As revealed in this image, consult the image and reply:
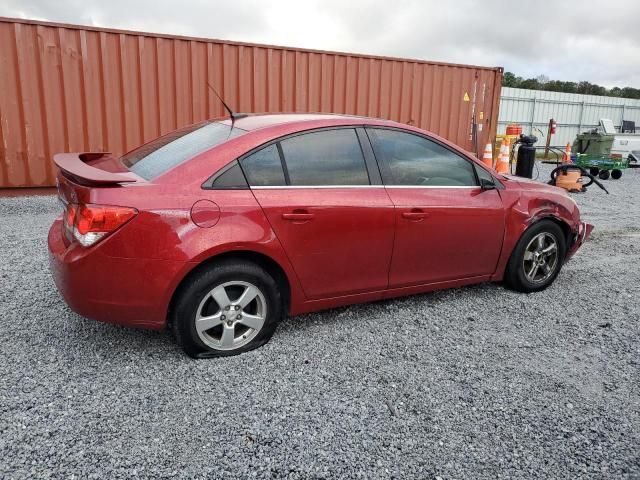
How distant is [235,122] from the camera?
11.5ft

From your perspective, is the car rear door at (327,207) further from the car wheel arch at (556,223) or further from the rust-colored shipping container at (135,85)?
the rust-colored shipping container at (135,85)

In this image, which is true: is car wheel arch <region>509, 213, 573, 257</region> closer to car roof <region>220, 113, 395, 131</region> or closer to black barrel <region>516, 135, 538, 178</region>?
car roof <region>220, 113, 395, 131</region>

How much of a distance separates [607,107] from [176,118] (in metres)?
23.0

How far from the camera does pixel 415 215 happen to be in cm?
352

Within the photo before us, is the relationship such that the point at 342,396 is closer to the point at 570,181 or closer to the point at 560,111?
the point at 570,181

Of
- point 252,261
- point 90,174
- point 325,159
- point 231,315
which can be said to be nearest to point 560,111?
point 325,159

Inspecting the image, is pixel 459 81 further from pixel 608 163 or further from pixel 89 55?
pixel 89 55

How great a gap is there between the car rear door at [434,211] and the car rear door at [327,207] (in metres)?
0.11

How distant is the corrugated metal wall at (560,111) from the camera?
73.4ft

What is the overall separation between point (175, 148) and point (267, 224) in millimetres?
829

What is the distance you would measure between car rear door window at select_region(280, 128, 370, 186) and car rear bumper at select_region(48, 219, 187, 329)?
3.11ft

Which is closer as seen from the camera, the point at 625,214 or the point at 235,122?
the point at 235,122

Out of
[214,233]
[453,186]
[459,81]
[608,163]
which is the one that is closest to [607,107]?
[608,163]

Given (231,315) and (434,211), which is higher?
(434,211)
